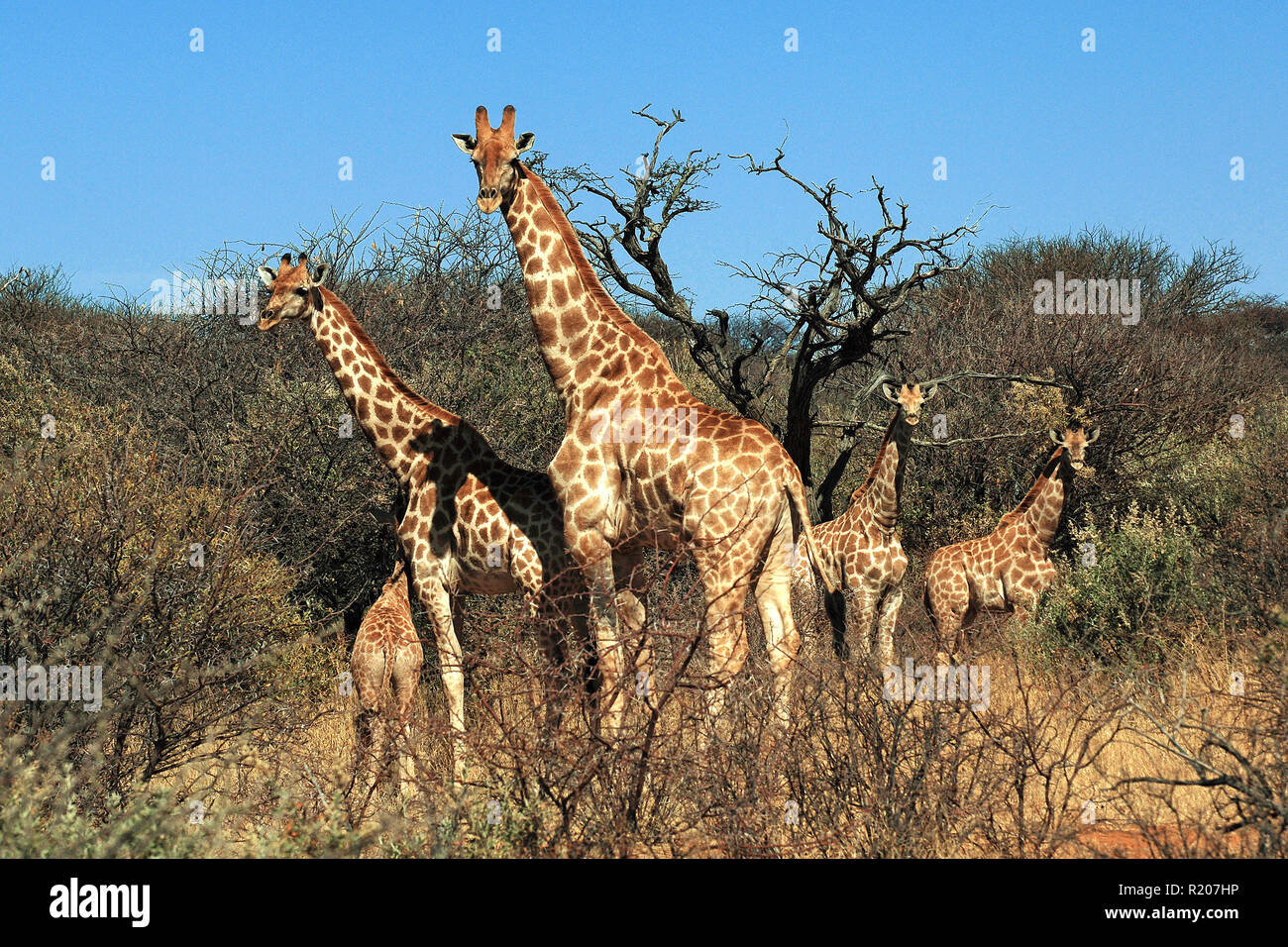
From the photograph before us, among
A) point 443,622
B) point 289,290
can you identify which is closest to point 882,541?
point 443,622

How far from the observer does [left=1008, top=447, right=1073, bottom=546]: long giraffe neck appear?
1083 cm

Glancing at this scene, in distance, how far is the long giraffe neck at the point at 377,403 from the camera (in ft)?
26.8

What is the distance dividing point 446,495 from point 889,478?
14.5ft

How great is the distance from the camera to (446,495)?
789 centimetres

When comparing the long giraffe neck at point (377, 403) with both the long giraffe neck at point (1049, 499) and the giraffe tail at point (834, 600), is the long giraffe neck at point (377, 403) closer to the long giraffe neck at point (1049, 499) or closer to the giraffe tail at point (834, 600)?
the giraffe tail at point (834, 600)

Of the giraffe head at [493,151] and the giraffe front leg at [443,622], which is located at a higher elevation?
the giraffe head at [493,151]

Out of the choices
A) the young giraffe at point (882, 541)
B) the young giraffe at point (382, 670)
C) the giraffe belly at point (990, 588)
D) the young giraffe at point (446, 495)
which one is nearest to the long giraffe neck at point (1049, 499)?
the giraffe belly at point (990, 588)

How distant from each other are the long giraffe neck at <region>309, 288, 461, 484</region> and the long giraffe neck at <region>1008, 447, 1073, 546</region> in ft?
18.4

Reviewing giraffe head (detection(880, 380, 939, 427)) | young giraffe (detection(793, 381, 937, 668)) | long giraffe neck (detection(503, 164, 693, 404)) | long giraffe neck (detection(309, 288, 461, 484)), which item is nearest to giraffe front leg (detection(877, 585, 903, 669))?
young giraffe (detection(793, 381, 937, 668))

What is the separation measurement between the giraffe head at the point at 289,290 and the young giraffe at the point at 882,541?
4939mm

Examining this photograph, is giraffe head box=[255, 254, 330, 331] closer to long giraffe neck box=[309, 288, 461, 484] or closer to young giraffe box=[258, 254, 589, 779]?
young giraffe box=[258, 254, 589, 779]

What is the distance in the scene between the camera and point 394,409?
818 cm

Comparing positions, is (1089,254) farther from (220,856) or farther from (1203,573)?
(220,856)

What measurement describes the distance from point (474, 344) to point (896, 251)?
14.7 ft
